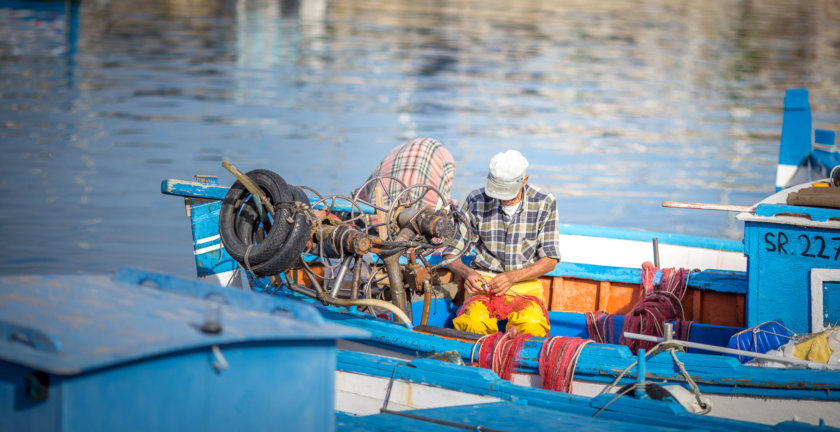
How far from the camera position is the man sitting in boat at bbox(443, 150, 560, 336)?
584 centimetres

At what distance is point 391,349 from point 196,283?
268cm

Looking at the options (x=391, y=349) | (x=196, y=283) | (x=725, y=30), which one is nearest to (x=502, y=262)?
(x=391, y=349)

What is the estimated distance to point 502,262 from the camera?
6055 millimetres

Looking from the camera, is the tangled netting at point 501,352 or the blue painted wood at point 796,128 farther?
the blue painted wood at point 796,128

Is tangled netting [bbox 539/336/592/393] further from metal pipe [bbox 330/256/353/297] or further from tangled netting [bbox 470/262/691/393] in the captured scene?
metal pipe [bbox 330/256/353/297]

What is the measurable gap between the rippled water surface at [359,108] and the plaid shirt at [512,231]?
6.13 m

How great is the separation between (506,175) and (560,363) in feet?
4.12

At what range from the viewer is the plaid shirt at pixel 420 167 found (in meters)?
7.46

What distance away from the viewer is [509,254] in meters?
5.99

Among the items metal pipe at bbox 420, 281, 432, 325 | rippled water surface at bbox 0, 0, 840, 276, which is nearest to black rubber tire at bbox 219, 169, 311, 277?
metal pipe at bbox 420, 281, 432, 325

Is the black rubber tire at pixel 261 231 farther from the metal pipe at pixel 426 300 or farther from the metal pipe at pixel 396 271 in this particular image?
the metal pipe at pixel 426 300

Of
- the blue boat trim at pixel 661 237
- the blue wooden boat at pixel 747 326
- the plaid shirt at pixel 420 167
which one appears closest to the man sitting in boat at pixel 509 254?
the blue wooden boat at pixel 747 326

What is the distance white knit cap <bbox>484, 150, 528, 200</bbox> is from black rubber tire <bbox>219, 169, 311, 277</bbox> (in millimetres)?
1252

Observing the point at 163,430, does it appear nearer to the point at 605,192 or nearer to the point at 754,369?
the point at 754,369
